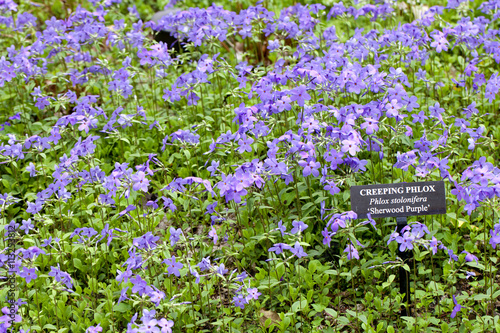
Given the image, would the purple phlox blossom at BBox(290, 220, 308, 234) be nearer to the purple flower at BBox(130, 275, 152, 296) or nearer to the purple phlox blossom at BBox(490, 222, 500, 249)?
the purple flower at BBox(130, 275, 152, 296)

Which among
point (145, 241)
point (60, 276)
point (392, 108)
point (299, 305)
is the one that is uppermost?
point (392, 108)

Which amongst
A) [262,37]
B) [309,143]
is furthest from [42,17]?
[309,143]

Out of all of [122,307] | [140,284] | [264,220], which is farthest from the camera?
[264,220]

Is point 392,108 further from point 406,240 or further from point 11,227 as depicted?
point 11,227

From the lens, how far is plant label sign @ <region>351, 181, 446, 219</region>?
355cm

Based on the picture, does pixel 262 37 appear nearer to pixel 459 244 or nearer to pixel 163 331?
pixel 459 244

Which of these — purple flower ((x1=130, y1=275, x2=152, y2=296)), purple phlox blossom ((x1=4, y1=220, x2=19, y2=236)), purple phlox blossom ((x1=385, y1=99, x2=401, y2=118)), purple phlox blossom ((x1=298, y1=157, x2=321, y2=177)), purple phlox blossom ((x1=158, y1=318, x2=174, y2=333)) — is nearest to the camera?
purple phlox blossom ((x1=158, y1=318, x2=174, y2=333))

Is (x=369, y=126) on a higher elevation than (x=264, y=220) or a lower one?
higher

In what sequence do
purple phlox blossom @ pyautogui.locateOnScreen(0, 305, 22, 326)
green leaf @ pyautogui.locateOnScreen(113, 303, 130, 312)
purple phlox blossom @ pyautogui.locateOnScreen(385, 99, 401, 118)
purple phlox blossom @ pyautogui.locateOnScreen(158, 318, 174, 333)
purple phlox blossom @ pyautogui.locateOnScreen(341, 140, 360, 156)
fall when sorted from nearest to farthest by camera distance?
purple phlox blossom @ pyautogui.locateOnScreen(158, 318, 174, 333) → purple phlox blossom @ pyautogui.locateOnScreen(0, 305, 22, 326) → purple phlox blossom @ pyautogui.locateOnScreen(341, 140, 360, 156) → green leaf @ pyautogui.locateOnScreen(113, 303, 130, 312) → purple phlox blossom @ pyautogui.locateOnScreen(385, 99, 401, 118)

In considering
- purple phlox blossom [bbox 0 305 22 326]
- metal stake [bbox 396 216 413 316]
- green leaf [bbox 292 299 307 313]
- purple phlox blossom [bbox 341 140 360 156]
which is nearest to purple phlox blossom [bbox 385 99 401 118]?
purple phlox blossom [bbox 341 140 360 156]

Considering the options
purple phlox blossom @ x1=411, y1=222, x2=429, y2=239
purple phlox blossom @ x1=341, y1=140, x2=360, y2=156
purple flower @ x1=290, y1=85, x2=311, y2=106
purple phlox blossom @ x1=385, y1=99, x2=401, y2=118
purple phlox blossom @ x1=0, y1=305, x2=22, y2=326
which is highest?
purple flower @ x1=290, y1=85, x2=311, y2=106

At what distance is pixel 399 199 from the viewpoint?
3.56 meters

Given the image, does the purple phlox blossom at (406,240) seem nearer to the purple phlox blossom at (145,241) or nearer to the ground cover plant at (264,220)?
the ground cover plant at (264,220)

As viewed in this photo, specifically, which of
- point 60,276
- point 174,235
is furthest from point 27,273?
point 174,235
